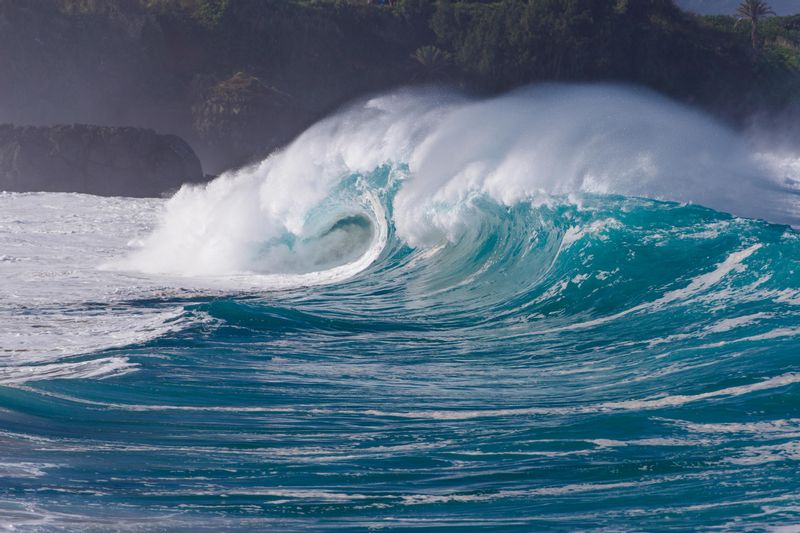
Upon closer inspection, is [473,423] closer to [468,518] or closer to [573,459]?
[573,459]

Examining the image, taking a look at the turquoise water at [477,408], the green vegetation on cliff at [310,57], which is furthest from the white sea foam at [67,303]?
the green vegetation on cliff at [310,57]

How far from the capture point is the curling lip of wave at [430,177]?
43.5 ft

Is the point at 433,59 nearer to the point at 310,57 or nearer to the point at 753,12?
the point at 310,57

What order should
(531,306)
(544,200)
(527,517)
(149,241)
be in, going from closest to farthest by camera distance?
1. (527,517)
2. (531,306)
3. (544,200)
4. (149,241)

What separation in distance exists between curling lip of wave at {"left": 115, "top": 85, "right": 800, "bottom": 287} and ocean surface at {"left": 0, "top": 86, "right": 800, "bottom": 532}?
60 mm

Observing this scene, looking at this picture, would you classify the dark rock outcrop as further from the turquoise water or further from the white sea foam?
the turquoise water

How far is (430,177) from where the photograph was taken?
1484cm

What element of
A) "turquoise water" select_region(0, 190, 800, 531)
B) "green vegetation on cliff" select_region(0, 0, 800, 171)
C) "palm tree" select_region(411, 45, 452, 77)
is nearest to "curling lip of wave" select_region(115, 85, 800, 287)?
"turquoise water" select_region(0, 190, 800, 531)

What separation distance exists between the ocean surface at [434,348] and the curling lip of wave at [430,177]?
0.20 feet

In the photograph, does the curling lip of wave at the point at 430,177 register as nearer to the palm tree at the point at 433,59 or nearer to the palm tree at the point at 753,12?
the palm tree at the point at 433,59

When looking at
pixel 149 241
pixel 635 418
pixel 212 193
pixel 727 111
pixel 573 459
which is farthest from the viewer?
pixel 727 111

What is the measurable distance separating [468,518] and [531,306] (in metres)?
5.91

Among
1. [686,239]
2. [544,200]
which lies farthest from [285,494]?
[544,200]

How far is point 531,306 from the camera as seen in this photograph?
10.2m
